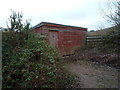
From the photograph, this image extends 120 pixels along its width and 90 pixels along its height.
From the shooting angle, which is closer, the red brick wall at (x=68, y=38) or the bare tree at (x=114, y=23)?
the red brick wall at (x=68, y=38)

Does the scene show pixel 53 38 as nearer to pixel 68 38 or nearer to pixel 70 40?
pixel 68 38

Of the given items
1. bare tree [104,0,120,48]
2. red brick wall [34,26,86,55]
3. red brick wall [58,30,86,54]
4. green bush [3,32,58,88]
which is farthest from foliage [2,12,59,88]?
bare tree [104,0,120,48]

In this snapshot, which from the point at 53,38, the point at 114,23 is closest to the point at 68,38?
the point at 53,38

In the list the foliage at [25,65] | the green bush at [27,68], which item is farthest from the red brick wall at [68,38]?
the green bush at [27,68]

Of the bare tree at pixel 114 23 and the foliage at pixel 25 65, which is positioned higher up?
the bare tree at pixel 114 23

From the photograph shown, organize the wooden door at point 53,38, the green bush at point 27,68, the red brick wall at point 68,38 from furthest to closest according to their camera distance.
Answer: the red brick wall at point 68,38 → the wooden door at point 53,38 → the green bush at point 27,68

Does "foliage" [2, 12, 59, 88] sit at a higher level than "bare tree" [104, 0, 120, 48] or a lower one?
lower

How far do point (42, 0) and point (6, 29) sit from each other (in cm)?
311

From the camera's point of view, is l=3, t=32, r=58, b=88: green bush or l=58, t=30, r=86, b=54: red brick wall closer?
l=3, t=32, r=58, b=88: green bush

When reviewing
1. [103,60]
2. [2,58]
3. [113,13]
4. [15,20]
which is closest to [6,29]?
[15,20]

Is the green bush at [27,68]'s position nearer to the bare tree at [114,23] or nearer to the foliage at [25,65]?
the foliage at [25,65]

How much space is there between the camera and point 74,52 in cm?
896

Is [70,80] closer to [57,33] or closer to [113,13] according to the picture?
[57,33]

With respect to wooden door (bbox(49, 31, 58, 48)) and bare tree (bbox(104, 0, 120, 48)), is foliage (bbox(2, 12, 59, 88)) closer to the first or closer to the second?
wooden door (bbox(49, 31, 58, 48))
